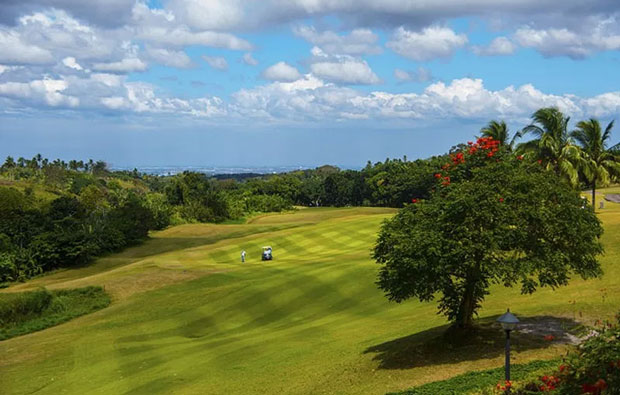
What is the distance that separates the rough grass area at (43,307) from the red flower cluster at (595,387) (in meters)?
36.7

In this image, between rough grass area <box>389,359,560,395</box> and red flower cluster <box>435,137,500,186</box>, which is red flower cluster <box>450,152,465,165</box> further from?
rough grass area <box>389,359,560,395</box>

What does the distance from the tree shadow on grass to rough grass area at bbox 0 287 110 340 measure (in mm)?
27231

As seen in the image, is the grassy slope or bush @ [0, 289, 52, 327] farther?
bush @ [0, 289, 52, 327]

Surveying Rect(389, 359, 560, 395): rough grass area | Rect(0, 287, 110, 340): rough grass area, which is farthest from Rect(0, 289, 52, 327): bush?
Rect(389, 359, 560, 395): rough grass area

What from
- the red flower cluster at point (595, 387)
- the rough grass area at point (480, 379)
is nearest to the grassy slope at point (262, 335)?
the rough grass area at point (480, 379)

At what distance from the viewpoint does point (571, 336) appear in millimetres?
19031

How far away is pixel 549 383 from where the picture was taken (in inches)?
520

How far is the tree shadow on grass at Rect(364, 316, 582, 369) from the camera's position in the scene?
18.6 meters

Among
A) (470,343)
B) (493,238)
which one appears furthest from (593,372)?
(470,343)

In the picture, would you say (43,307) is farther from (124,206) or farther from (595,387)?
(124,206)

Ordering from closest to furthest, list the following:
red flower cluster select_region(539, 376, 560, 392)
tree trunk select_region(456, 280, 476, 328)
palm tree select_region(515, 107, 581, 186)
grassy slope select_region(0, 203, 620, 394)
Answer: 1. red flower cluster select_region(539, 376, 560, 392)
2. grassy slope select_region(0, 203, 620, 394)
3. tree trunk select_region(456, 280, 476, 328)
4. palm tree select_region(515, 107, 581, 186)

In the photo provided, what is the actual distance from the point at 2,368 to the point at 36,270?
41.4 meters

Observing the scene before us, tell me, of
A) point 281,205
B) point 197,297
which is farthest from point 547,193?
point 281,205

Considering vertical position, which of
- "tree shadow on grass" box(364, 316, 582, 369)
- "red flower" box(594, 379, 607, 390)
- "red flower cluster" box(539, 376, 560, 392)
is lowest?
"tree shadow on grass" box(364, 316, 582, 369)
